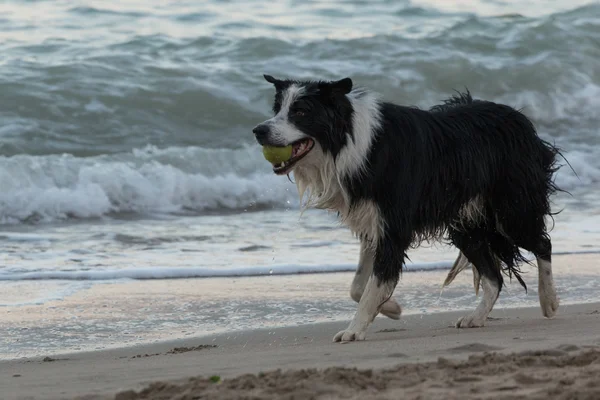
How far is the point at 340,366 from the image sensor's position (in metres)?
4.46

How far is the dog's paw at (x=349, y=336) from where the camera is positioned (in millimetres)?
5707

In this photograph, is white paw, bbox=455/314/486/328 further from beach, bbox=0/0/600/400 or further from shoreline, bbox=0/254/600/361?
shoreline, bbox=0/254/600/361

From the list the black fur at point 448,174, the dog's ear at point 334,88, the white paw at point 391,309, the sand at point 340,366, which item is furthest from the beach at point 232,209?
the dog's ear at point 334,88

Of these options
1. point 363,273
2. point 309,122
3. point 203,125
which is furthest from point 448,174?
point 203,125

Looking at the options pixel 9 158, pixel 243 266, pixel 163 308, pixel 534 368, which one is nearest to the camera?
pixel 534 368

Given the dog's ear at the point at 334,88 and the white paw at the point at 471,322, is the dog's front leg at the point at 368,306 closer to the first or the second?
the white paw at the point at 471,322

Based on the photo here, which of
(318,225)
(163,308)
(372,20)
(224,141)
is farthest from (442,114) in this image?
(372,20)

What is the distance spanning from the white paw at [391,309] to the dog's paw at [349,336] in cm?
51

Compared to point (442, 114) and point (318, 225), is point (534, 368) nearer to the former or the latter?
point (442, 114)

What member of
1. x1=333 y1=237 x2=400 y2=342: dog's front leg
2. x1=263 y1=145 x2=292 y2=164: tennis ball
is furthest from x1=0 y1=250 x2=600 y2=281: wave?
x1=263 y1=145 x2=292 y2=164: tennis ball

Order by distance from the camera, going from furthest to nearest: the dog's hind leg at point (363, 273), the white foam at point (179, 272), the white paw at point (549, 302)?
the white foam at point (179, 272) → the white paw at point (549, 302) → the dog's hind leg at point (363, 273)

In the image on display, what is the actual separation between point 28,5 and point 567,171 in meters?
10.7

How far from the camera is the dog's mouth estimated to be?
572cm

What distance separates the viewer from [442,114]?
6273 mm
